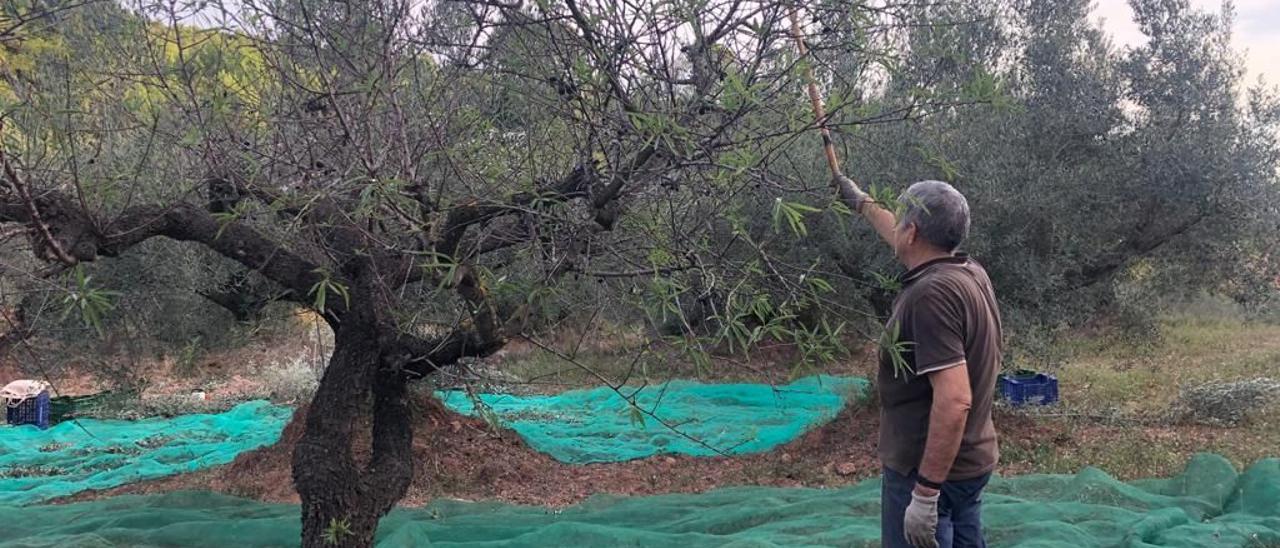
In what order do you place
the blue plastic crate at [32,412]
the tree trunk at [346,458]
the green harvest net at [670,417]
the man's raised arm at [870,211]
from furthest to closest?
1. the blue plastic crate at [32,412]
2. the green harvest net at [670,417]
3. the tree trunk at [346,458]
4. the man's raised arm at [870,211]

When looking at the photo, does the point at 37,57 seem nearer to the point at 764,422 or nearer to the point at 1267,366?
the point at 764,422

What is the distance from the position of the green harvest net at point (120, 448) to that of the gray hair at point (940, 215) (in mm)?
7973

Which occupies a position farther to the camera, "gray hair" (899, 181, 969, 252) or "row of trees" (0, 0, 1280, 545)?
"gray hair" (899, 181, 969, 252)

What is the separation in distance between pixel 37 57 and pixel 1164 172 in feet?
27.4

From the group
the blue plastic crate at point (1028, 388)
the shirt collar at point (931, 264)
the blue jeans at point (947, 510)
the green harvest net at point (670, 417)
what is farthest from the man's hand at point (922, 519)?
the blue plastic crate at point (1028, 388)

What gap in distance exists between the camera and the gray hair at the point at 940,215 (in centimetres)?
302

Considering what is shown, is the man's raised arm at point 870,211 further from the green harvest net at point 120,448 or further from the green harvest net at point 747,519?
the green harvest net at point 120,448

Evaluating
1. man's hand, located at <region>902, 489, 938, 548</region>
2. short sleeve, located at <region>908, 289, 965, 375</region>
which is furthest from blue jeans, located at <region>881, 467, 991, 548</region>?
short sleeve, located at <region>908, 289, 965, 375</region>

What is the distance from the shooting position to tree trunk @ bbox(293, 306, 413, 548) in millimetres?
4352

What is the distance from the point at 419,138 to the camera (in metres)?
3.57

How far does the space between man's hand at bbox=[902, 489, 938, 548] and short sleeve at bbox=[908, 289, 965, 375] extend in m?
0.39

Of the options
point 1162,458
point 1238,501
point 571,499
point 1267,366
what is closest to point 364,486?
point 571,499

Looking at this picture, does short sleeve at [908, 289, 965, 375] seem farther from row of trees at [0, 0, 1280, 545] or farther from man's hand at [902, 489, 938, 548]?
man's hand at [902, 489, 938, 548]

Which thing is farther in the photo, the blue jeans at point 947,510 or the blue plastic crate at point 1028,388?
the blue plastic crate at point 1028,388
